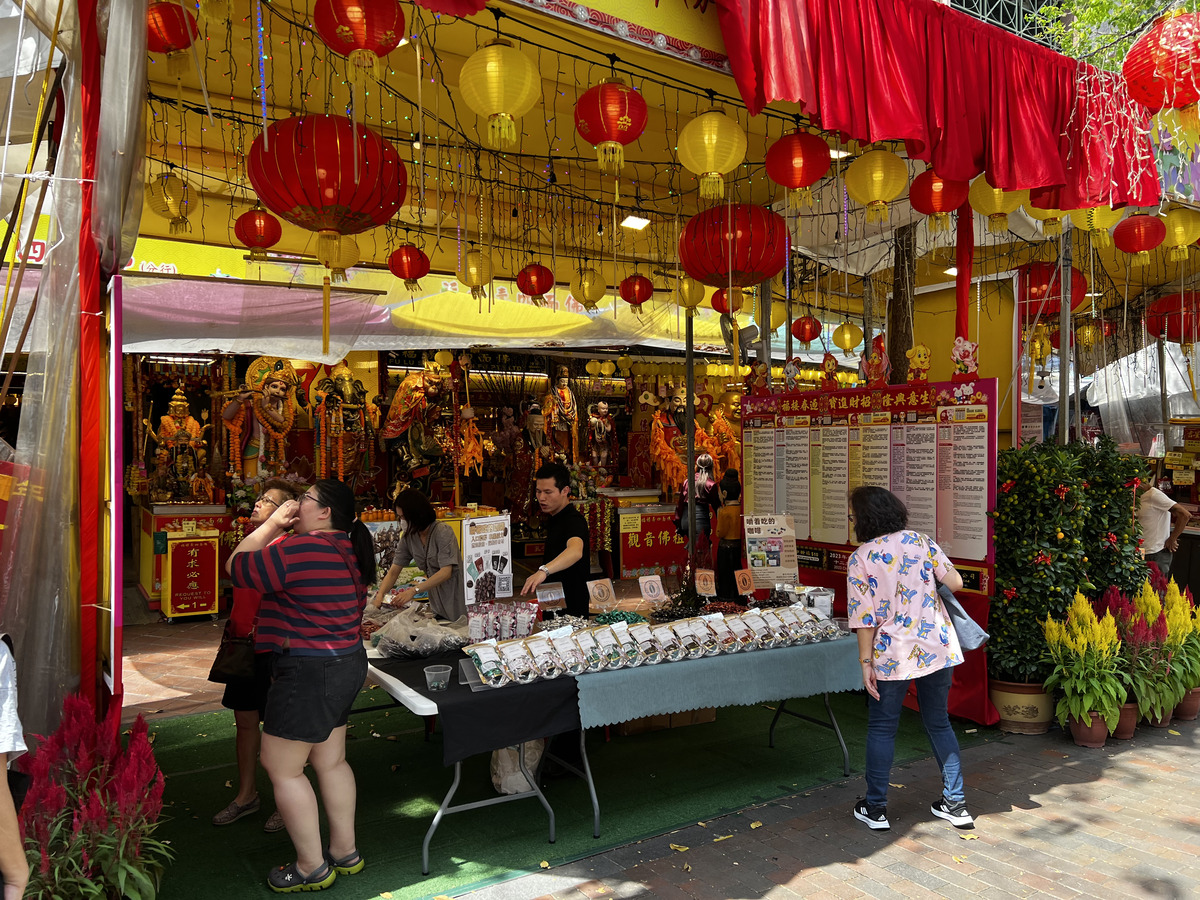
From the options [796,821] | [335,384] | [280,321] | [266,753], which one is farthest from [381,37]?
[335,384]

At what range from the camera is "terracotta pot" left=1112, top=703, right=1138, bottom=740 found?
15.0 feet

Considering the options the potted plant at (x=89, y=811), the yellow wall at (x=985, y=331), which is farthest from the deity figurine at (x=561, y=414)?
the potted plant at (x=89, y=811)

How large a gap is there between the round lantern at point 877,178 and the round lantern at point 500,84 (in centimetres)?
177

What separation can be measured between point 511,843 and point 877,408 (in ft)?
10.4

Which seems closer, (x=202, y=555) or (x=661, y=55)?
(x=661, y=55)

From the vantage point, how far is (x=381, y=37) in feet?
9.13

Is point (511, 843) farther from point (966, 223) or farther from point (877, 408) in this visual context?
point (966, 223)

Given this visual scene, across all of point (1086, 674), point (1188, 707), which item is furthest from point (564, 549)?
point (1188, 707)

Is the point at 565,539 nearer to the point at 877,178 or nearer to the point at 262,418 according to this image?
the point at 877,178

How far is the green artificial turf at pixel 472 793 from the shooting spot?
3164mm

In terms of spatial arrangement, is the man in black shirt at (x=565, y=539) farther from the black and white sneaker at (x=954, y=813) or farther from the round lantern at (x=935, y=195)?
the round lantern at (x=935, y=195)

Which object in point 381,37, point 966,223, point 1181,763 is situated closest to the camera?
point 381,37

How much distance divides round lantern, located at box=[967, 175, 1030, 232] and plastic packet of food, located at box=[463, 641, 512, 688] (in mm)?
3617

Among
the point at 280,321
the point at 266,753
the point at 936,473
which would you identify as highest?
the point at 280,321
